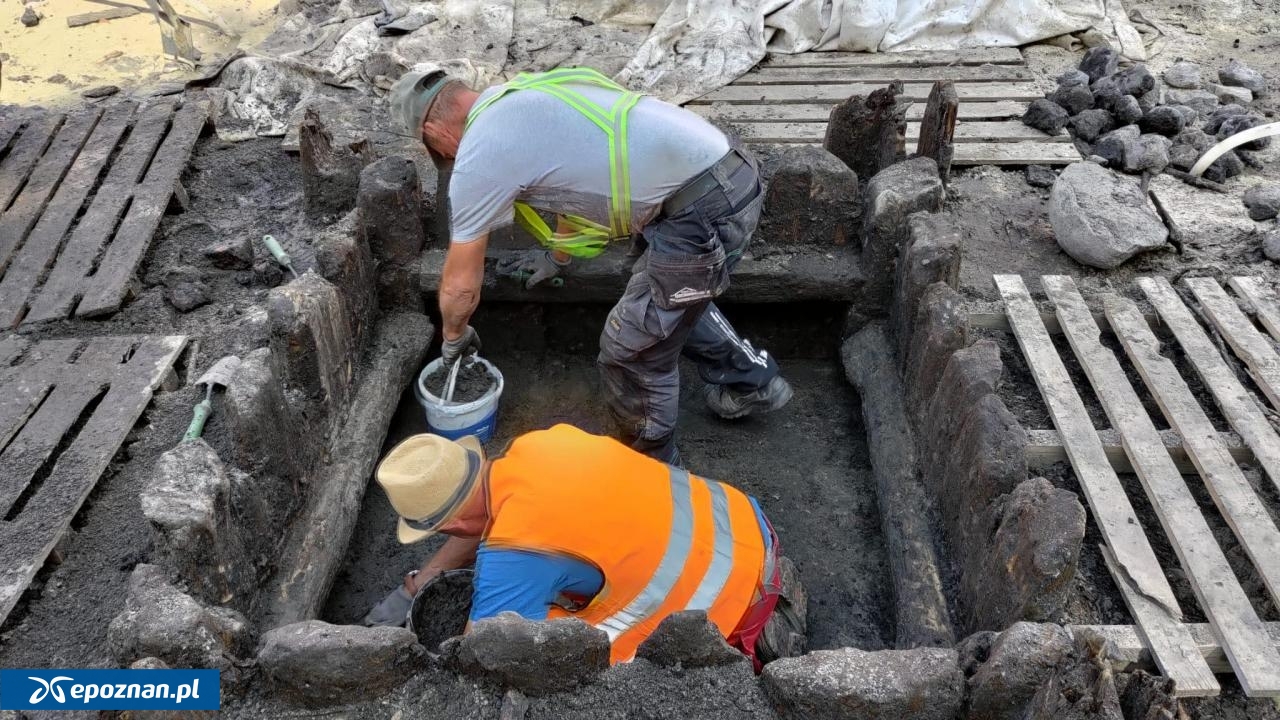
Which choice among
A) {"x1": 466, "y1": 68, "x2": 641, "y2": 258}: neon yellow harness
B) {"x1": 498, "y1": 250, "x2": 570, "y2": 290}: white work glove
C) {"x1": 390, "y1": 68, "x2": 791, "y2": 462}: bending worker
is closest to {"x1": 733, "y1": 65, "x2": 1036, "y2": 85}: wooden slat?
{"x1": 498, "y1": 250, "x2": 570, "y2": 290}: white work glove

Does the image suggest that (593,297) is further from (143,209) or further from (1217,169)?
(1217,169)

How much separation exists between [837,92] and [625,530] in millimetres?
5188

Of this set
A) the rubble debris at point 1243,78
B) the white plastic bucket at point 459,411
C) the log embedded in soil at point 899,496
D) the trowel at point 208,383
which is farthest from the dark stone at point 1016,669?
the rubble debris at point 1243,78

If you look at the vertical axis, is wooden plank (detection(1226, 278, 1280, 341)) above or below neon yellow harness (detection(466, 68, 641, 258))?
below

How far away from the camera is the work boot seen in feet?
14.1

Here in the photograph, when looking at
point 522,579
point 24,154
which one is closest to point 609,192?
point 522,579

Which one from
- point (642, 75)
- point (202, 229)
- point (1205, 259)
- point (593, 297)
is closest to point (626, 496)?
point (593, 297)

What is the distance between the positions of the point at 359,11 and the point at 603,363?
5504mm

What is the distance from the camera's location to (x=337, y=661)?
2.49 meters

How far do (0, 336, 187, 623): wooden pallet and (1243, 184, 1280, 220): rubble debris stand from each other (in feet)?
19.8

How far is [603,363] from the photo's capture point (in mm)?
3896

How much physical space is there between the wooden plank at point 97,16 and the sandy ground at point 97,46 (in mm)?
48

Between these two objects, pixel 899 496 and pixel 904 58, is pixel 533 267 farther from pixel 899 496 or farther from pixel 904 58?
pixel 904 58

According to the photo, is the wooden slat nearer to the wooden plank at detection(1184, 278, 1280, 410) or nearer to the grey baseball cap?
the wooden plank at detection(1184, 278, 1280, 410)
